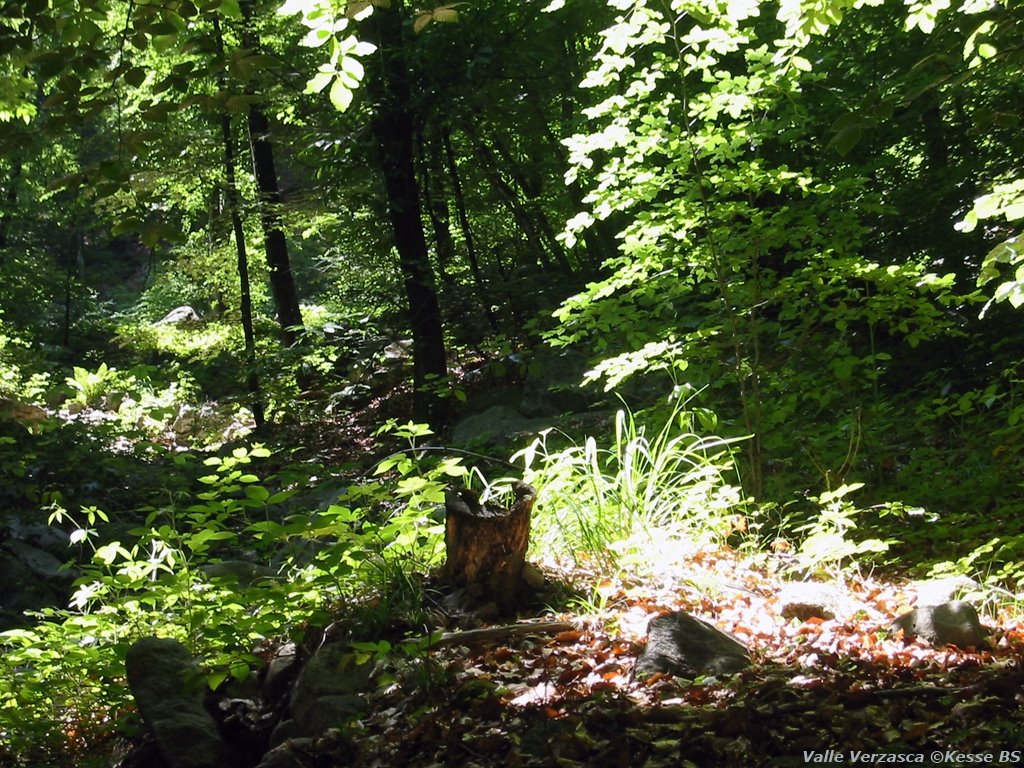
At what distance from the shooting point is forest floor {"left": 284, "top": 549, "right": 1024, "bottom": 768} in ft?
7.57

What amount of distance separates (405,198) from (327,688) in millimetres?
6088

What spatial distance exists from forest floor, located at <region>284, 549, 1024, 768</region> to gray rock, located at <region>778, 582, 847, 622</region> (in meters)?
0.05

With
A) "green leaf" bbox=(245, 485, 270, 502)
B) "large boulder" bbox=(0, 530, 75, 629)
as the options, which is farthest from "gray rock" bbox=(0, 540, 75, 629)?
"green leaf" bbox=(245, 485, 270, 502)

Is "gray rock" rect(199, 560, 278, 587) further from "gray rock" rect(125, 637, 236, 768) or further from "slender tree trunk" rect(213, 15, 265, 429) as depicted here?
"slender tree trunk" rect(213, 15, 265, 429)

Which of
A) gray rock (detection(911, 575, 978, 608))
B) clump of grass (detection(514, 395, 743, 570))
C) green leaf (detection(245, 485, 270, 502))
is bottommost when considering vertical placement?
gray rock (detection(911, 575, 978, 608))

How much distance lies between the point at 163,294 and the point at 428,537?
18.9 metres

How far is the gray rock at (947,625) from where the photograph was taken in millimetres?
2955

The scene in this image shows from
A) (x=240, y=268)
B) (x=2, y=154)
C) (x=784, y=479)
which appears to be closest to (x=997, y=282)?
(x=784, y=479)

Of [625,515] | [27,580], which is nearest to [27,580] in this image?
[27,580]

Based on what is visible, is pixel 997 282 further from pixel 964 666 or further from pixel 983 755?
pixel 983 755

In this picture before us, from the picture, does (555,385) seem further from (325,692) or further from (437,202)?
(325,692)

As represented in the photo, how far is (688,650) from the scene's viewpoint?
9.51 ft

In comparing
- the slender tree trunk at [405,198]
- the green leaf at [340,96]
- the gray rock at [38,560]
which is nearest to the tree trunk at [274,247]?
the slender tree trunk at [405,198]

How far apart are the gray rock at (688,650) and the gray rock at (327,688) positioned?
1016mm
